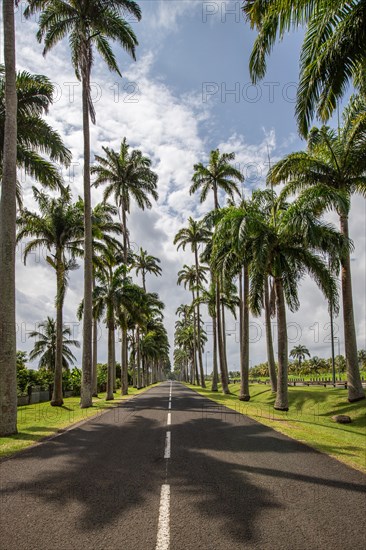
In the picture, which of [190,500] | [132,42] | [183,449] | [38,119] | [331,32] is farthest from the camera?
[132,42]

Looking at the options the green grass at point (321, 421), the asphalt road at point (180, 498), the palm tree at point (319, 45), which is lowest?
the green grass at point (321, 421)

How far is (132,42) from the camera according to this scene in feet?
67.6

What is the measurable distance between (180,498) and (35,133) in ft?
53.4

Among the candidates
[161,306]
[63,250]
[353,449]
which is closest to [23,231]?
[63,250]

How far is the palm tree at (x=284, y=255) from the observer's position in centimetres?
1712

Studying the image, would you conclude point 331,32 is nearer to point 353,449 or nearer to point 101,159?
point 353,449

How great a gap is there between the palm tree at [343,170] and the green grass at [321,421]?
1.62 metres

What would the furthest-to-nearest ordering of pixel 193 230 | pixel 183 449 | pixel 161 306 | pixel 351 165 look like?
1. pixel 161 306
2. pixel 193 230
3. pixel 351 165
4. pixel 183 449

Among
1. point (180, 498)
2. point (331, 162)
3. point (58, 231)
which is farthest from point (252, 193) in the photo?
point (180, 498)

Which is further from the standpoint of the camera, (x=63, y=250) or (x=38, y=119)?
(x=63, y=250)

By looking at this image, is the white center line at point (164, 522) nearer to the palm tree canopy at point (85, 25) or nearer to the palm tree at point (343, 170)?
the palm tree at point (343, 170)

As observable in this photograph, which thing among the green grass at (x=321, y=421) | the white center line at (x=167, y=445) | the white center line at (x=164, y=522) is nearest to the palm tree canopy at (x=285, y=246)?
the green grass at (x=321, y=421)

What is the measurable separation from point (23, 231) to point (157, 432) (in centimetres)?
1732

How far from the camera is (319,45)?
9.23m
